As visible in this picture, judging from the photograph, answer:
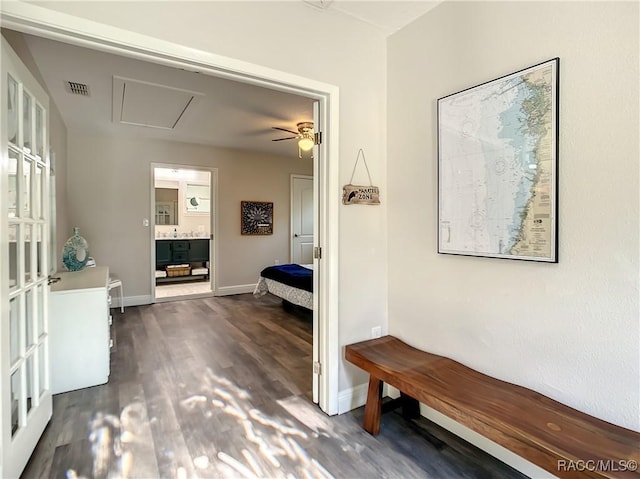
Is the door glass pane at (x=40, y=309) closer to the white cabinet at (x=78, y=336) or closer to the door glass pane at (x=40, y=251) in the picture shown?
the door glass pane at (x=40, y=251)

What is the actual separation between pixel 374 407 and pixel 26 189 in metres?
2.27

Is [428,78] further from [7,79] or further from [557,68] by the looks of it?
[7,79]

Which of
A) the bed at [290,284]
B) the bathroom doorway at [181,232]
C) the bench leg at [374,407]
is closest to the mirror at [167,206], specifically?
the bathroom doorway at [181,232]

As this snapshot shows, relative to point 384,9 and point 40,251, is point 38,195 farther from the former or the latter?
point 384,9

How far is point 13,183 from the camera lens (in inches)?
61.7

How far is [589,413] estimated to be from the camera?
1.39 meters

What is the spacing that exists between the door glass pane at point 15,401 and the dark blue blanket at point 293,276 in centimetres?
277

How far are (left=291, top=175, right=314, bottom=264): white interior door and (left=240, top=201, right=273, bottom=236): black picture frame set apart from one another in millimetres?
518

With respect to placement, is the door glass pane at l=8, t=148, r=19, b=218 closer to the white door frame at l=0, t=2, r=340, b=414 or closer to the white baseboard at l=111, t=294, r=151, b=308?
the white door frame at l=0, t=2, r=340, b=414

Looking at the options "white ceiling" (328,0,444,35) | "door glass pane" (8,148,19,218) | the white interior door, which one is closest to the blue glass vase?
"door glass pane" (8,148,19,218)

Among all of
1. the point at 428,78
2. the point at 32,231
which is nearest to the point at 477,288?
the point at 428,78

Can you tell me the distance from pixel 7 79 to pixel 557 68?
244 cm

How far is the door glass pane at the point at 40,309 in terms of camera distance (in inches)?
73.7

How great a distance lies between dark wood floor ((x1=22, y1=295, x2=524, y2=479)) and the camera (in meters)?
1.68
